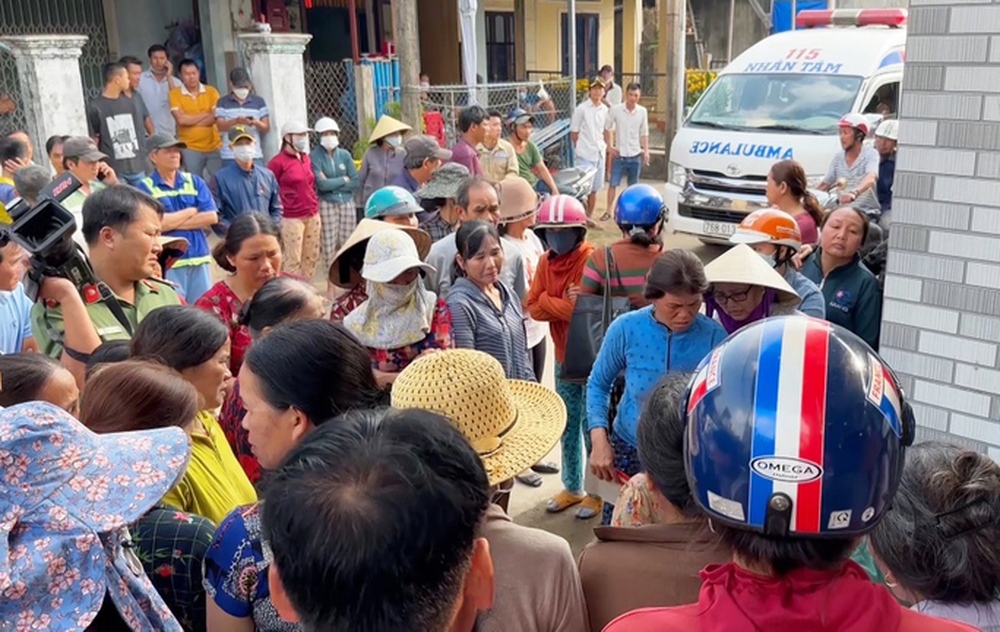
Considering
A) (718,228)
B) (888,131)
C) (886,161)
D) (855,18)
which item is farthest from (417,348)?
(855,18)

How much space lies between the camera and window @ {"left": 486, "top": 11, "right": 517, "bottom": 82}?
56.8ft

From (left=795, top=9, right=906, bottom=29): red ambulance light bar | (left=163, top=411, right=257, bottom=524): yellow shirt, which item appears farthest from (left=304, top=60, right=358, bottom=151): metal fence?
(left=163, top=411, right=257, bottom=524): yellow shirt

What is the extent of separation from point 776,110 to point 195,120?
6134 mm

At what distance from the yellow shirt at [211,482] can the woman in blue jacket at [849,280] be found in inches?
114

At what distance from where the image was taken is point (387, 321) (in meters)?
3.48

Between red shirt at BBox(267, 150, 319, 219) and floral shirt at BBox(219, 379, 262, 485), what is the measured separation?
16.0 ft

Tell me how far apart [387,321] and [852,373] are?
2409mm

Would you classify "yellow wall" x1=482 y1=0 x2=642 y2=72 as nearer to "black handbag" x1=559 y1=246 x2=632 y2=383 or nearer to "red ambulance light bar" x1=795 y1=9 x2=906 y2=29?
"red ambulance light bar" x1=795 y1=9 x2=906 y2=29

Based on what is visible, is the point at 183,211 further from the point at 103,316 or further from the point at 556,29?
the point at 556,29

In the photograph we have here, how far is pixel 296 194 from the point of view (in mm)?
7449

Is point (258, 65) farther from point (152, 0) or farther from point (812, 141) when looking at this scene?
point (812, 141)

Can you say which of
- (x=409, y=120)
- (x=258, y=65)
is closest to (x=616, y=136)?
(x=409, y=120)

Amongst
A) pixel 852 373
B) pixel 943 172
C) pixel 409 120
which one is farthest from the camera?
pixel 409 120

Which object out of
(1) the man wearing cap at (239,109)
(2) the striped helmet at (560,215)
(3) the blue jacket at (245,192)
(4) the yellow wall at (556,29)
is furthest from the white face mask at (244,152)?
(4) the yellow wall at (556,29)
